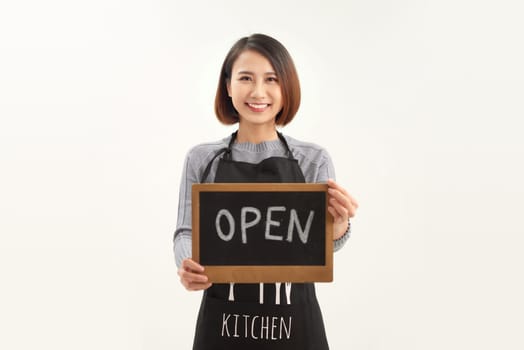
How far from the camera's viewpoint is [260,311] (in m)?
1.56

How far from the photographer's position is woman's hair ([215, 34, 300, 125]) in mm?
1618

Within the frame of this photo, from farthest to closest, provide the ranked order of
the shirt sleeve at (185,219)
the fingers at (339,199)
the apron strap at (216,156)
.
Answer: the apron strap at (216,156) < the shirt sleeve at (185,219) < the fingers at (339,199)

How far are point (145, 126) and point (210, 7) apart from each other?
571mm

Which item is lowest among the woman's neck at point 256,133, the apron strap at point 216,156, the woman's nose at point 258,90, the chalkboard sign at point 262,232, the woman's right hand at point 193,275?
the woman's right hand at point 193,275

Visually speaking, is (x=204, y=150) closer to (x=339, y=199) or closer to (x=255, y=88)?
(x=255, y=88)

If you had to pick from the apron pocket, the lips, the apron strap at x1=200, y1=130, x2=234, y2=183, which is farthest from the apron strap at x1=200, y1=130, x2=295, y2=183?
the apron pocket

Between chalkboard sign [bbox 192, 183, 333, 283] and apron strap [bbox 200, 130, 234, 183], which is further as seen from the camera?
apron strap [bbox 200, 130, 234, 183]

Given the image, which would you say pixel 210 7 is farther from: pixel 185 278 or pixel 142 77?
pixel 185 278

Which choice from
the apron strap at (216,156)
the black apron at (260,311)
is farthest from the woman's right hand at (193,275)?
the apron strap at (216,156)

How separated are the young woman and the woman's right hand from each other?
39mm

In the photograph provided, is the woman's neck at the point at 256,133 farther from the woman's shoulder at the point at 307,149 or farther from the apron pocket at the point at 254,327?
the apron pocket at the point at 254,327

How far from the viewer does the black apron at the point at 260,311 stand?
1559mm

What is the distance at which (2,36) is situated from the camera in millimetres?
2506

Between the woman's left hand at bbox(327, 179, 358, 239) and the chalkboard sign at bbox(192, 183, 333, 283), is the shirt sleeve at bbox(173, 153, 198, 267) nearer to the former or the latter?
the chalkboard sign at bbox(192, 183, 333, 283)
